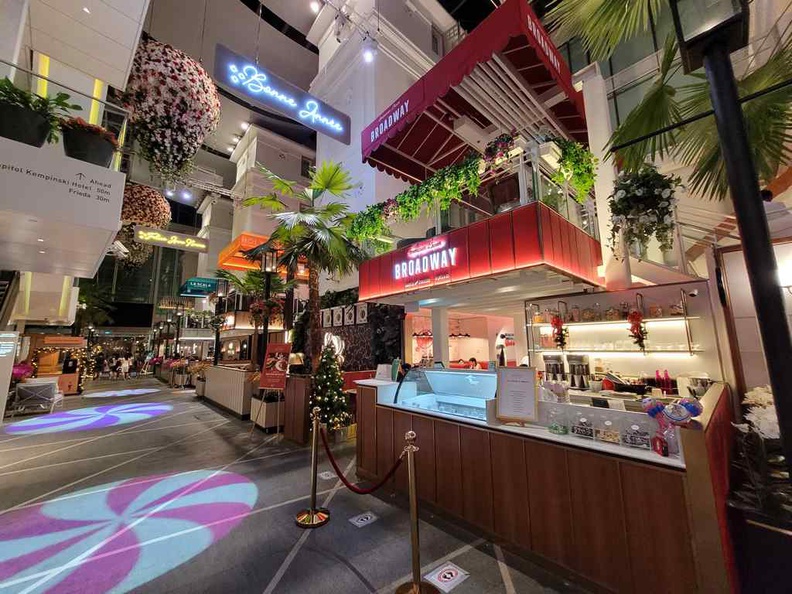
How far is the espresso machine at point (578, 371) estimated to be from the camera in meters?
5.68

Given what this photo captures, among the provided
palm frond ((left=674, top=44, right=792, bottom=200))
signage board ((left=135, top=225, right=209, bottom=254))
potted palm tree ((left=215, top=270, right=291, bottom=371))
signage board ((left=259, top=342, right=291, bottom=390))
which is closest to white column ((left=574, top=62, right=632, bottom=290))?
palm frond ((left=674, top=44, right=792, bottom=200))

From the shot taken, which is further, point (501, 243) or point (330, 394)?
point (330, 394)

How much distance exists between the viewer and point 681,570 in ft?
6.45

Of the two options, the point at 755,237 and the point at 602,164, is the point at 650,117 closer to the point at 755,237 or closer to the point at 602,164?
the point at 755,237

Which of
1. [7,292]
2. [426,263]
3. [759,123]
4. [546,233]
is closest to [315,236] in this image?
[426,263]

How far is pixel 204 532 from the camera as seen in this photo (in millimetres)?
3180

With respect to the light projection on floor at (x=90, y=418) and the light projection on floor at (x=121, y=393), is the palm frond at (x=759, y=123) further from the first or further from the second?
the light projection on floor at (x=121, y=393)

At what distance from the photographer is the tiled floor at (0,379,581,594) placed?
2.51m

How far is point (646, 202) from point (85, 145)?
6.19 meters

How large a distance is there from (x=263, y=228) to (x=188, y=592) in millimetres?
13003

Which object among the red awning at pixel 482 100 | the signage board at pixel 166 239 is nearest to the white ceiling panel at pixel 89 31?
the red awning at pixel 482 100

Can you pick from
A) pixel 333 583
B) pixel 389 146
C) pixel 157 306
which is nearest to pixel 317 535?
pixel 333 583

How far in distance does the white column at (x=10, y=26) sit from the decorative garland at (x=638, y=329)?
30.0 ft

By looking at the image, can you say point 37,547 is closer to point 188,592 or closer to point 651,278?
point 188,592
